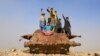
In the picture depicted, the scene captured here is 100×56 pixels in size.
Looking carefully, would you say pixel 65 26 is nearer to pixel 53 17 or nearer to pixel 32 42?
pixel 53 17

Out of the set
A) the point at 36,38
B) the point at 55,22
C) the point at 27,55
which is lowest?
the point at 27,55

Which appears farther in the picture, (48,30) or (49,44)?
(48,30)

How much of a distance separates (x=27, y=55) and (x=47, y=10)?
3.41 meters

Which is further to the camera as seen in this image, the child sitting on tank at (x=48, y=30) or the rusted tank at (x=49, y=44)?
the child sitting on tank at (x=48, y=30)

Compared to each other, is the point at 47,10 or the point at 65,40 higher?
the point at 47,10

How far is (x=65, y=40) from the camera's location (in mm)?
14359

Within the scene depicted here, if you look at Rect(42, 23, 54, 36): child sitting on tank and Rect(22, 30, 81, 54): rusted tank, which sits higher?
Rect(42, 23, 54, 36): child sitting on tank

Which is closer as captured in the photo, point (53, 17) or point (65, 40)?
point (65, 40)

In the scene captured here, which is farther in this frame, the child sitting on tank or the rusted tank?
the child sitting on tank

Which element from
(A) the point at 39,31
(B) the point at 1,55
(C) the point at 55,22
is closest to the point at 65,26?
(C) the point at 55,22

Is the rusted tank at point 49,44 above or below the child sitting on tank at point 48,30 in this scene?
below

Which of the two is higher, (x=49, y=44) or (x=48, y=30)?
(x=48, y=30)

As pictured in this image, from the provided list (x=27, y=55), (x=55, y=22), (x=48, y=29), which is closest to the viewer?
(x=27, y=55)

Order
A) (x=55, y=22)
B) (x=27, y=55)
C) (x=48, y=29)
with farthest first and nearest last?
(x=55, y=22), (x=48, y=29), (x=27, y=55)
